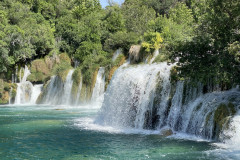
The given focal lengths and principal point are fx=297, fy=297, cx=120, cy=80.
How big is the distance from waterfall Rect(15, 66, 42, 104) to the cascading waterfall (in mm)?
18746

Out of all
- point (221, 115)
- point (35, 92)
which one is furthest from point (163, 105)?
point (35, 92)

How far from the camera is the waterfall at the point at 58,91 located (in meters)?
31.8

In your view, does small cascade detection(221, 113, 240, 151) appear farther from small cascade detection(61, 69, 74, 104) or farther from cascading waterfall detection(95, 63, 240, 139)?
small cascade detection(61, 69, 74, 104)

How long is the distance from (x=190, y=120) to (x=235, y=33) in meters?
4.09

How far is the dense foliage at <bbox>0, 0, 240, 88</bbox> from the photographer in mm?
11680

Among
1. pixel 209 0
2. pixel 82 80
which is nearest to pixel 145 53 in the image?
pixel 82 80

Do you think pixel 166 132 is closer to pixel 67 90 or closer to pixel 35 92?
pixel 67 90

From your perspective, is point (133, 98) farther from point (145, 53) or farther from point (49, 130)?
point (145, 53)

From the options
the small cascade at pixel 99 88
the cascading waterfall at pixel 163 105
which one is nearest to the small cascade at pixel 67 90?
the small cascade at pixel 99 88

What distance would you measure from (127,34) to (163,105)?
1974 centimetres

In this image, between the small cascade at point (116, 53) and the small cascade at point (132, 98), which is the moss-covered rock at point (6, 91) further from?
the small cascade at point (132, 98)

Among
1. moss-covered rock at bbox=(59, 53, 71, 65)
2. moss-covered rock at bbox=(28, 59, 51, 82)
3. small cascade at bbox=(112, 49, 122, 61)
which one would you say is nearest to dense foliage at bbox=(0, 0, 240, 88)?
small cascade at bbox=(112, 49, 122, 61)

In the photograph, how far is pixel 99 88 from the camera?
2953 cm

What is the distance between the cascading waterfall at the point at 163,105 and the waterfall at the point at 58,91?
45.3ft
